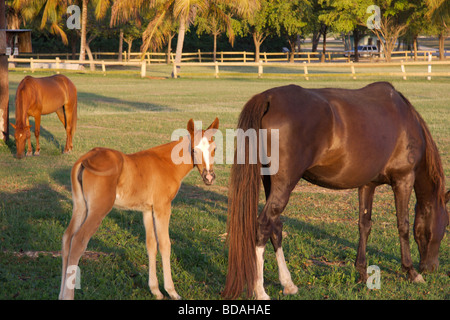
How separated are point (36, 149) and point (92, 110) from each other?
8.61 metres

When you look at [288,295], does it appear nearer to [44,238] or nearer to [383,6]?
[44,238]

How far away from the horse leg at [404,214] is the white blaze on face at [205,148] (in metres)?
2.08

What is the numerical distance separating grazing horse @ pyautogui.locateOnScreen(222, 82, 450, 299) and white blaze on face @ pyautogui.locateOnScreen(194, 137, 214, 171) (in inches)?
14.0

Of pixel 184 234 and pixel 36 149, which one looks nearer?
pixel 184 234

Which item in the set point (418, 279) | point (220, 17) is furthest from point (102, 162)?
point (220, 17)

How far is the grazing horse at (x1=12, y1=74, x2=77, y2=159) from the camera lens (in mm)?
11398

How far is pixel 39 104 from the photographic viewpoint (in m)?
12.0

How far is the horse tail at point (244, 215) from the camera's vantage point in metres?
4.64

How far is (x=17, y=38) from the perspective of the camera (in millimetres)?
12289

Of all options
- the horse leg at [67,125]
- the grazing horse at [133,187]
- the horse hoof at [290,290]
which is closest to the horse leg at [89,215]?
the grazing horse at [133,187]

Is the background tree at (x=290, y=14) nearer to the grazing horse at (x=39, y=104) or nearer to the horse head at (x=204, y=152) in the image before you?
the grazing horse at (x=39, y=104)

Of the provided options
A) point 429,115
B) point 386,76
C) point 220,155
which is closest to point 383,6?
point 386,76

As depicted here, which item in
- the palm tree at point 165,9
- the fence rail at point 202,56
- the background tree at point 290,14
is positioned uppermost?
the background tree at point 290,14

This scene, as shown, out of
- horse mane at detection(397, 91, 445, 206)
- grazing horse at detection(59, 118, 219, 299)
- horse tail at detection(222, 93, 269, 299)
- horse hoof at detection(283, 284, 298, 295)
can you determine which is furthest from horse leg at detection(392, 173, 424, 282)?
grazing horse at detection(59, 118, 219, 299)
